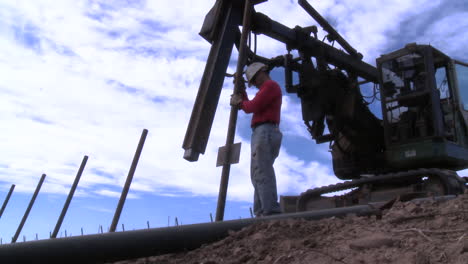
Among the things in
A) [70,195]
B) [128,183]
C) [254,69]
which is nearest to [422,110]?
[254,69]

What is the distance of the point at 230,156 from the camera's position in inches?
187

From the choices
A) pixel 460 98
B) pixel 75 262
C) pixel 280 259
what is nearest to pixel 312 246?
pixel 280 259

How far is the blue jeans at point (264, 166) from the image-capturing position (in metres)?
4.48

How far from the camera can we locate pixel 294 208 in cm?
756

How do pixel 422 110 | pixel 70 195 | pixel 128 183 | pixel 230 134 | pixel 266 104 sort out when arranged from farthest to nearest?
pixel 70 195 → pixel 128 183 → pixel 422 110 → pixel 230 134 → pixel 266 104

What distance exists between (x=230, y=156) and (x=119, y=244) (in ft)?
8.30

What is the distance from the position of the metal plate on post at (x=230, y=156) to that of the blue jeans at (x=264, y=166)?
20 centimetres

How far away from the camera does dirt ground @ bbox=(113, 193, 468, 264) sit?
79.0 inches

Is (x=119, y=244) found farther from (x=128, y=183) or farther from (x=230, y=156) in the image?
(x=128, y=183)

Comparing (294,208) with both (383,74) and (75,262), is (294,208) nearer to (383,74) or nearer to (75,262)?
(383,74)

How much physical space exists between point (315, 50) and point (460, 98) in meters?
2.37

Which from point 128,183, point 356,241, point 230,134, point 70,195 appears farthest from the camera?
point 70,195

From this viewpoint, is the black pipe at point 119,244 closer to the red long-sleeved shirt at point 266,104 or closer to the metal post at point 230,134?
the metal post at point 230,134

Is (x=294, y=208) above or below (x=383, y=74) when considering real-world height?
below
